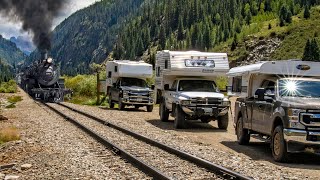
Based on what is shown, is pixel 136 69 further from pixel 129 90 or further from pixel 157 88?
pixel 157 88

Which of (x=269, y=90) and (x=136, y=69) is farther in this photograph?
(x=136, y=69)

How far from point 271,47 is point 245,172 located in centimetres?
13661

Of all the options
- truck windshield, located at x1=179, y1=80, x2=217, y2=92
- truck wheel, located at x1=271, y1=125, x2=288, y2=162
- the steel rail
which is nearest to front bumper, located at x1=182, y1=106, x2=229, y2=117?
truck windshield, located at x1=179, y1=80, x2=217, y2=92

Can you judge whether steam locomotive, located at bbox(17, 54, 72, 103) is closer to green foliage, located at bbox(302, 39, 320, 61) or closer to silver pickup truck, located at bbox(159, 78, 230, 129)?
silver pickup truck, located at bbox(159, 78, 230, 129)

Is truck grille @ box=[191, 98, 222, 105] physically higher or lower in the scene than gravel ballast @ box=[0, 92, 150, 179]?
higher

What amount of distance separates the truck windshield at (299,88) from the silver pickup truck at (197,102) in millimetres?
6879

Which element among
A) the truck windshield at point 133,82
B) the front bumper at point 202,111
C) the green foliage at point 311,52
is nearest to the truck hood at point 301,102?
the front bumper at point 202,111

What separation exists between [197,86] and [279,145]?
964cm

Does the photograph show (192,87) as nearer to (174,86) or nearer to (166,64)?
(174,86)

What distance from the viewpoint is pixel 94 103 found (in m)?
40.8

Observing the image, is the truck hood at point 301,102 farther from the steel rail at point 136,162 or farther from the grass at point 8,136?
the grass at point 8,136

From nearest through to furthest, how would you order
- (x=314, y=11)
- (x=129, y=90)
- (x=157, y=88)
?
(x=157, y=88) → (x=129, y=90) → (x=314, y=11)

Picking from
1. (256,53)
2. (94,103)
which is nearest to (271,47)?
(256,53)

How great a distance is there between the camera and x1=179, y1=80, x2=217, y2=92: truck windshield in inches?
830
